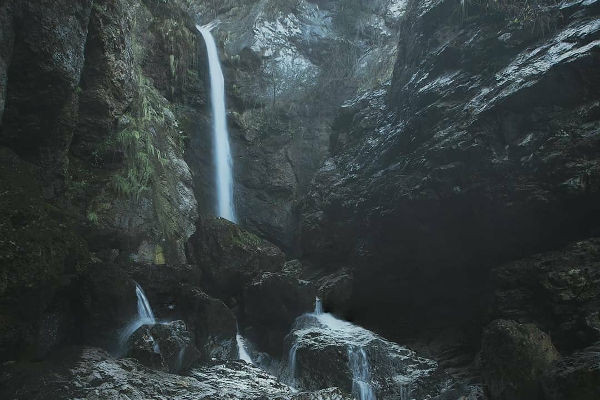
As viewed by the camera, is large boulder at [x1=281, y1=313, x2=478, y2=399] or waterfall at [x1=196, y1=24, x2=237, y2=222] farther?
waterfall at [x1=196, y1=24, x2=237, y2=222]

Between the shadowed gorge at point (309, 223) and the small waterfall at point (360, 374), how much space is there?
0.15 feet

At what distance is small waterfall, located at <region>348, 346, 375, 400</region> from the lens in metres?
9.07

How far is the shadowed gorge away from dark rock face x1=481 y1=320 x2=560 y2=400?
3 cm

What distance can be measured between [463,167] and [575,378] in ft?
18.9

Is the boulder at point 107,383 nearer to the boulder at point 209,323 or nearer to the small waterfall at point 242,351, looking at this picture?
the boulder at point 209,323

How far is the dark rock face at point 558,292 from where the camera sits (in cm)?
808

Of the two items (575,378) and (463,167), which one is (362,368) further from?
(463,167)

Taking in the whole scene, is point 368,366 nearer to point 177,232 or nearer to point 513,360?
point 513,360

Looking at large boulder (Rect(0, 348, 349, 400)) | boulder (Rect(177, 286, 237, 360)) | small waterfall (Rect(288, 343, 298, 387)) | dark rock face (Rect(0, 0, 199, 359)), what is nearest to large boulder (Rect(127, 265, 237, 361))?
boulder (Rect(177, 286, 237, 360))

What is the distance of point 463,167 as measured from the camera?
1088 cm

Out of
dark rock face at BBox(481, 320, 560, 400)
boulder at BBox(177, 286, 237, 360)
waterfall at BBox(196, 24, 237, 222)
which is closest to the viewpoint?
dark rock face at BBox(481, 320, 560, 400)

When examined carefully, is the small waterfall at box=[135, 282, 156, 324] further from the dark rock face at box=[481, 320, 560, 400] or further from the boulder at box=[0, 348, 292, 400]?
the dark rock face at box=[481, 320, 560, 400]

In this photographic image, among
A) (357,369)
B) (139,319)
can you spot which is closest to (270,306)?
(357,369)

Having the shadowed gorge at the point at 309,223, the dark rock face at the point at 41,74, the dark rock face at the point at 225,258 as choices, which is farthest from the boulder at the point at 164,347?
the dark rock face at the point at 225,258
